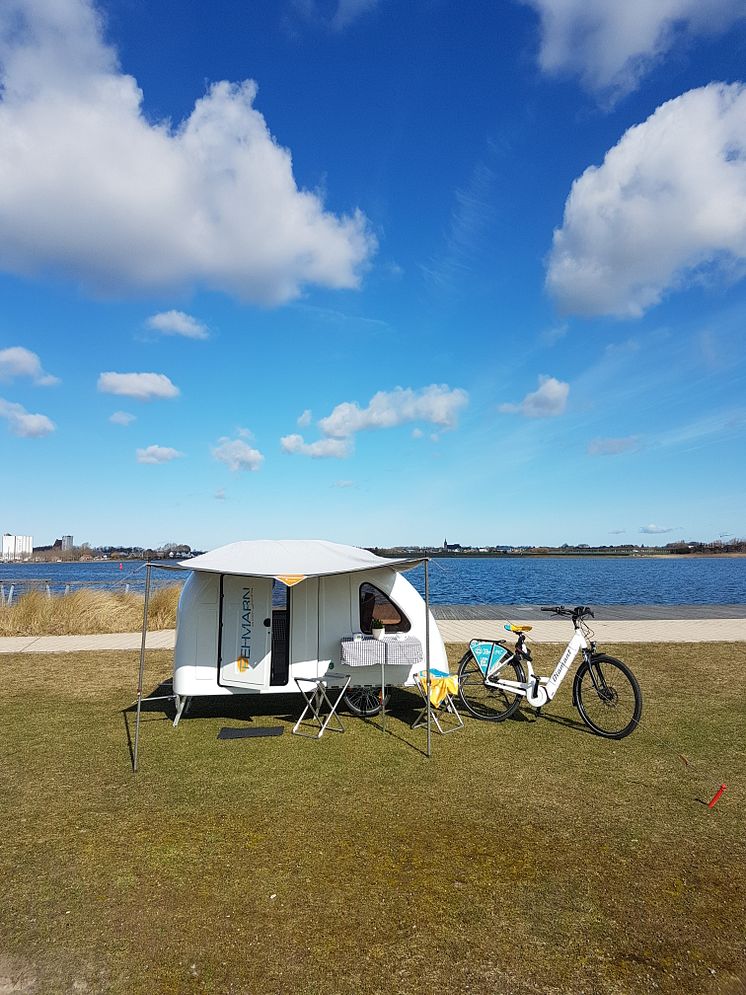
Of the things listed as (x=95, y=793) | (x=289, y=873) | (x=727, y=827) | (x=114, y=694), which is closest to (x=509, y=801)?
(x=727, y=827)

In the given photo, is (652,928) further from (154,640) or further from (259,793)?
(154,640)

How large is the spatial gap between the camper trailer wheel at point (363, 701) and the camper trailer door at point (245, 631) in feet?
3.74

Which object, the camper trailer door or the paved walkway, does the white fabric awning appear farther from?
the paved walkway

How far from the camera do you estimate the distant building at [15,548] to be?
15438 cm

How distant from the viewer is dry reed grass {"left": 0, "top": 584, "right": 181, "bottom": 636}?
16.2 m

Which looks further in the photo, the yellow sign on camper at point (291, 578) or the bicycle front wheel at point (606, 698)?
the bicycle front wheel at point (606, 698)

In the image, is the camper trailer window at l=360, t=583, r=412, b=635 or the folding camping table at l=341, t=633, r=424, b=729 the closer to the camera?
the folding camping table at l=341, t=633, r=424, b=729

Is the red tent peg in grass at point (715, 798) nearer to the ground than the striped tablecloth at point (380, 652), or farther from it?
nearer to the ground

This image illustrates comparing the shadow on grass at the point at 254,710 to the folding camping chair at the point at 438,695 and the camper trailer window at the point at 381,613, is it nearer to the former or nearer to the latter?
the folding camping chair at the point at 438,695

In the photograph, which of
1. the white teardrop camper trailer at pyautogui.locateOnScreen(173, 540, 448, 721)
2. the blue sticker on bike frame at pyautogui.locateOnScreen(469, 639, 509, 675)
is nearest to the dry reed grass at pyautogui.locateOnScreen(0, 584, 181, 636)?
the white teardrop camper trailer at pyautogui.locateOnScreen(173, 540, 448, 721)

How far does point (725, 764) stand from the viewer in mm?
6305

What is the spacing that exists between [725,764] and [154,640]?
1240cm

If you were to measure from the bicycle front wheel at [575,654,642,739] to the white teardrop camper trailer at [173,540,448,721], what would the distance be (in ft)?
5.73

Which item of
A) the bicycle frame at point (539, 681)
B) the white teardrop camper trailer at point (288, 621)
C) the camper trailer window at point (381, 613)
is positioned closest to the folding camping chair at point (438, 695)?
the white teardrop camper trailer at point (288, 621)
